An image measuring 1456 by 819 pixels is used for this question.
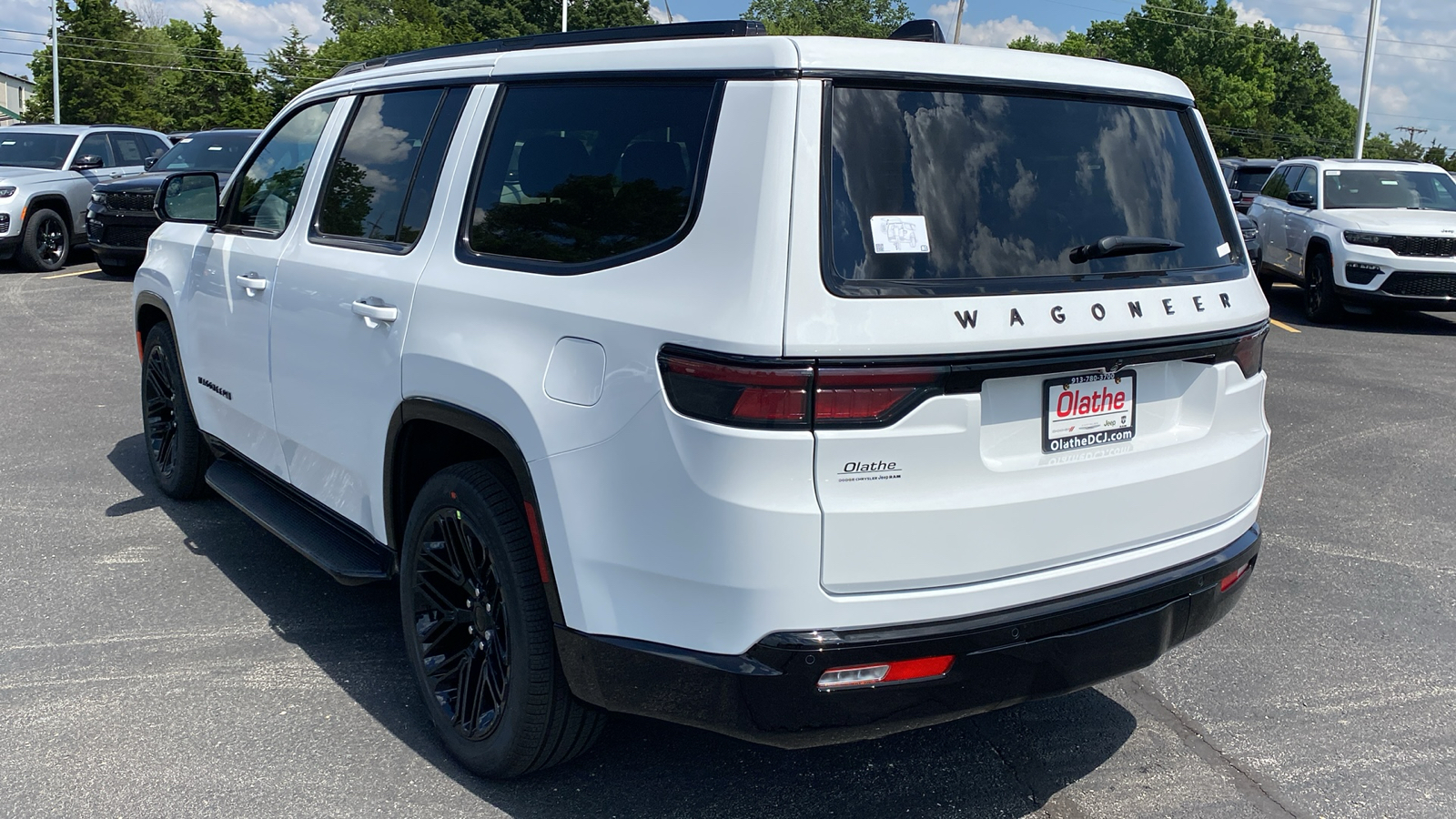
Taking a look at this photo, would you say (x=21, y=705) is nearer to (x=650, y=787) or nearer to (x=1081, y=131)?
(x=650, y=787)

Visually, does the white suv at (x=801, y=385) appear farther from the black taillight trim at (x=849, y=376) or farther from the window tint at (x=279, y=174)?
the window tint at (x=279, y=174)

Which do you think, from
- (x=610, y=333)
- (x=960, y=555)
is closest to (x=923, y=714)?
(x=960, y=555)

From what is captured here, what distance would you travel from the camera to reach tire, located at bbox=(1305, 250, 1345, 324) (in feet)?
42.9

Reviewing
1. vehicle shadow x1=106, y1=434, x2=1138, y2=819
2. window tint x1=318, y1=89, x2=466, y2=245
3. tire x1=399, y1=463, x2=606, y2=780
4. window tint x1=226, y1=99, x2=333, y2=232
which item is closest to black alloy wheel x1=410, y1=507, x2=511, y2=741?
tire x1=399, y1=463, x2=606, y2=780

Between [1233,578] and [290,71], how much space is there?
81.6m

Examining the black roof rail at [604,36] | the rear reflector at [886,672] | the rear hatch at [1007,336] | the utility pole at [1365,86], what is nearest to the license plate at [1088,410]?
the rear hatch at [1007,336]

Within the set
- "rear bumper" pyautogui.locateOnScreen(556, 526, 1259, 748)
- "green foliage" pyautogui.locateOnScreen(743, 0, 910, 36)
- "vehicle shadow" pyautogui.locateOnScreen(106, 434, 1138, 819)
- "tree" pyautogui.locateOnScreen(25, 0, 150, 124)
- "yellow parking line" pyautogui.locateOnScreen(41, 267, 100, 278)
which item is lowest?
"vehicle shadow" pyautogui.locateOnScreen(106, 434, 1138, 819)

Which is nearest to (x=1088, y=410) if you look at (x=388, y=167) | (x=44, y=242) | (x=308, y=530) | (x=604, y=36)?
(x=604, y=36)

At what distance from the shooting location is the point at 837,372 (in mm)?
2354

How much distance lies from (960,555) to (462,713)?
1504 millimetres

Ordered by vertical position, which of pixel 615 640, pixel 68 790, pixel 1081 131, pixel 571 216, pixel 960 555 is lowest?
pixel 68 790

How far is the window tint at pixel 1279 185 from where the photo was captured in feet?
49.4

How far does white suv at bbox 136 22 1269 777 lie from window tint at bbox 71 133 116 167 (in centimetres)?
1485

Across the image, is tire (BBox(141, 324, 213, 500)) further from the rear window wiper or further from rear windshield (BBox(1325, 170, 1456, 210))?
rear windshield (BBox(1325, 170, 1456, 210))
